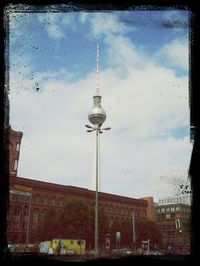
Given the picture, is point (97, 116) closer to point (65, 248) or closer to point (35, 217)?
point (35, 217)

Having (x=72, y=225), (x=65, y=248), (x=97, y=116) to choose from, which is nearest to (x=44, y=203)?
(x=72, y=225)

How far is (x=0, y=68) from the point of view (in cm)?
190

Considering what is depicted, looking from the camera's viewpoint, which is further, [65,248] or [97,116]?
[97,116]

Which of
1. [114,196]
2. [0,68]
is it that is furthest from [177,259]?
[114,196]

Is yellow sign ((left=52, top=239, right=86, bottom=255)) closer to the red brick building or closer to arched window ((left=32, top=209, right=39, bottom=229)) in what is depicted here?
the red brick building

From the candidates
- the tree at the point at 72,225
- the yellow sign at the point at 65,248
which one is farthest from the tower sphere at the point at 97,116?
the yellow sign at the point at 65,248

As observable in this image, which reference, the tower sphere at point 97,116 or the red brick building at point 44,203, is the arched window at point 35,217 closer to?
the red brick building at point 44,203

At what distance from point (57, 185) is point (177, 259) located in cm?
6943

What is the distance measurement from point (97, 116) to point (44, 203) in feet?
80.7

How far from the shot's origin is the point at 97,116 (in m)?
80.2

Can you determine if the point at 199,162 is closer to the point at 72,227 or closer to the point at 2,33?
the point at 2,33

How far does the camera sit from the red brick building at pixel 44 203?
2231 inches

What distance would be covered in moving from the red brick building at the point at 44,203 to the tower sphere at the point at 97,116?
1665 centimetres

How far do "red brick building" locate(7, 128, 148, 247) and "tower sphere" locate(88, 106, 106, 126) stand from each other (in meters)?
16.6
